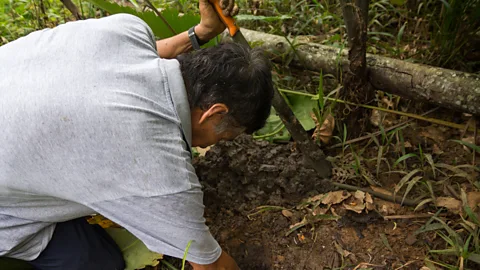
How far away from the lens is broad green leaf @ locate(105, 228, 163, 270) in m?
1.64

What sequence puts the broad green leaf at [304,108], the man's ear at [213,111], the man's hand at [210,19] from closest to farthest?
the man's ear at [213,111] → the man's hand at [210,19] → the broad green leaf at [304,108]

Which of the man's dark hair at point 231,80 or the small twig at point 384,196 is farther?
the small twig at point 384,196

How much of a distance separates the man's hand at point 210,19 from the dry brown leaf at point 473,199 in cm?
108

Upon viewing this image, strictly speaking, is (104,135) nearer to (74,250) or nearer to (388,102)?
(74,250)

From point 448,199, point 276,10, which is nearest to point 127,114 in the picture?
A: point 448,199

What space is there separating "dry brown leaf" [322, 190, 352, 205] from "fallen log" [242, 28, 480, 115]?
0.47 m

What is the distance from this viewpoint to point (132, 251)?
1.71 m

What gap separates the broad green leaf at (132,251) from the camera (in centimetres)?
164

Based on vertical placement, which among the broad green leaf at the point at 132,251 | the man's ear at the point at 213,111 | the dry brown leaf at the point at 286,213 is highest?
the man's ear at the point at 213,111

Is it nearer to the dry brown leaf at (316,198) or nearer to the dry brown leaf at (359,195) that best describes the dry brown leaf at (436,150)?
the dry brown leaf at (359,195)

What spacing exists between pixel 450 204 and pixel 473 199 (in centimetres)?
8

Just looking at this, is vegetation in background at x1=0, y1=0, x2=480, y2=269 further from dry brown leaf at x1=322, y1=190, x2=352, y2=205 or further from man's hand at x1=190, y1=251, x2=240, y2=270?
man's hand at x1=190, y1=251, x2=240, y2=270

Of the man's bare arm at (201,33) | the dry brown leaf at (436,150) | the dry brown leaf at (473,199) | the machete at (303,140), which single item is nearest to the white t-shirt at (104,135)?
the man's bare arm at (201,33)

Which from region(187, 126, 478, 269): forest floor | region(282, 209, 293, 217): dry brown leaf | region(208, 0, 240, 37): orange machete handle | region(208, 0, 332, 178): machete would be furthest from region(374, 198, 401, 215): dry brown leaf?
region(208, 0, 240, 37): orange machete handle
